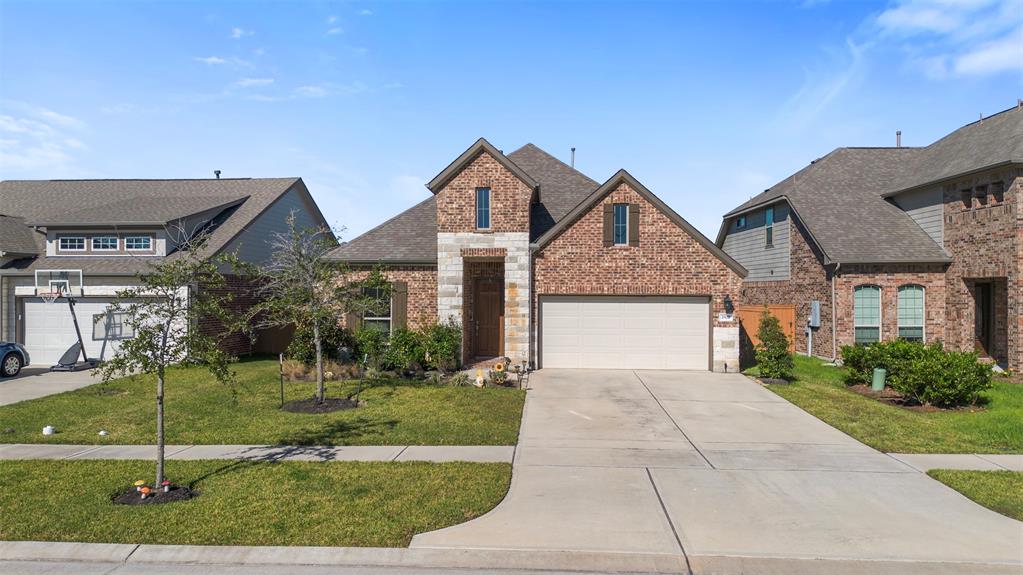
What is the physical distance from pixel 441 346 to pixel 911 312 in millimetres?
15892

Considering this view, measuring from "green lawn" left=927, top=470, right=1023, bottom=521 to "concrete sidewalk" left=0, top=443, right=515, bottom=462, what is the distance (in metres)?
5.91

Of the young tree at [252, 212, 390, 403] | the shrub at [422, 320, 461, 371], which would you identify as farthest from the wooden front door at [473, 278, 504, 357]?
the young tree at [252, 212, 390, 403]

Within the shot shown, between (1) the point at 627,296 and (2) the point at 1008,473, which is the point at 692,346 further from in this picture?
(2) the point at 1008,473

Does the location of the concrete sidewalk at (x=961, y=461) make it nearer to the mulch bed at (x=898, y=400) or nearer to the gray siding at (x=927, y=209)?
the mulch bed at (x=898, y=400)

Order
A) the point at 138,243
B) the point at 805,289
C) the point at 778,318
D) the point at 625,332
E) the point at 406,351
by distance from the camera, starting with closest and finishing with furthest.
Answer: the point at 406,351, the point at 625,332, the point at 138,243, the point at 805,289, the point at 778,318

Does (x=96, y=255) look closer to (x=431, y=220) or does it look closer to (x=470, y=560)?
(x=431, y=220)

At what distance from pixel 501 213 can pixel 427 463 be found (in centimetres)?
1056

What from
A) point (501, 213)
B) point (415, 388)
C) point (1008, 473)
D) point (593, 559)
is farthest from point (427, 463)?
point (501, 213)

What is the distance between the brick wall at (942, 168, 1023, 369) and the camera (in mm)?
16781

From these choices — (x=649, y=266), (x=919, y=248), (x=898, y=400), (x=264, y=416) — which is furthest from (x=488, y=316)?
(x=919, y=248)

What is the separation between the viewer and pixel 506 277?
1780 cm

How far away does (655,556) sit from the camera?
5.57 m

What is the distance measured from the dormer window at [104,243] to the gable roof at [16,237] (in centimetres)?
239

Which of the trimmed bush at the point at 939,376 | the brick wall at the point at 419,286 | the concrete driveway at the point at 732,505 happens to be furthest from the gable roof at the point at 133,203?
the trimmed bush at the point at 939,376
